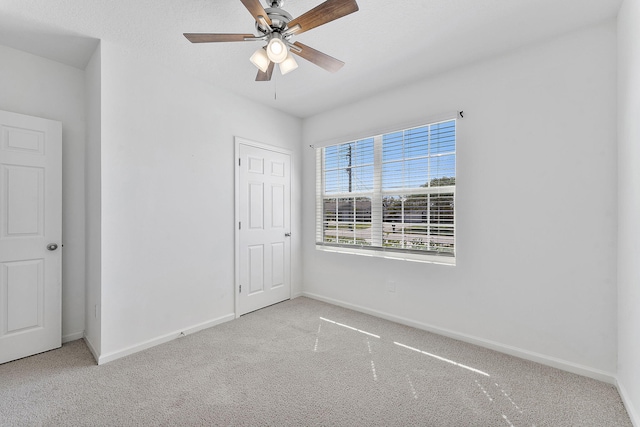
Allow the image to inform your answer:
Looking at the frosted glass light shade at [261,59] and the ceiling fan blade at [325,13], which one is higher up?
the ceiling fan blade at [325,13]

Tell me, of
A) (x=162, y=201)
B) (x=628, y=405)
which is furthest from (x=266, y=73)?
(x=628, y=405)

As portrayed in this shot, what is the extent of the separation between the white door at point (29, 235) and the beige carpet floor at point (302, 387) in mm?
218

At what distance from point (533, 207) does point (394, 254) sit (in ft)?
4.53

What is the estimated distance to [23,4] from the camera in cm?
192

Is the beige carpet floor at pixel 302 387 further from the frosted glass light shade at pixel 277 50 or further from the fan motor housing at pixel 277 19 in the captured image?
the fan motor housing at pixel 277 19

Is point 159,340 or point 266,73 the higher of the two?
point 266,73

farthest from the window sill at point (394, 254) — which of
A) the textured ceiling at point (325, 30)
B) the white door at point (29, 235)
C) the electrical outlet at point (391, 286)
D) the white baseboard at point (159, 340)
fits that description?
the white door at point (29, 235)

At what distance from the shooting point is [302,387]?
202 cm

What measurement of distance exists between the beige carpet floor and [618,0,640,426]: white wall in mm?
227

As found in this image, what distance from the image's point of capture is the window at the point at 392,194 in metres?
2.90

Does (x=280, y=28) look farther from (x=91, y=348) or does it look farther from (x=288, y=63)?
(x=91, y=348)

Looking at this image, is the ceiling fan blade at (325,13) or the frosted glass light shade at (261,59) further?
the frosted glass light shade at (261,59)

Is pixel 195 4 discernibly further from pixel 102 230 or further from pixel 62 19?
pixel 102 230

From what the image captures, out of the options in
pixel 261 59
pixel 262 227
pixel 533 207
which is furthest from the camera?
pixel 262 227
